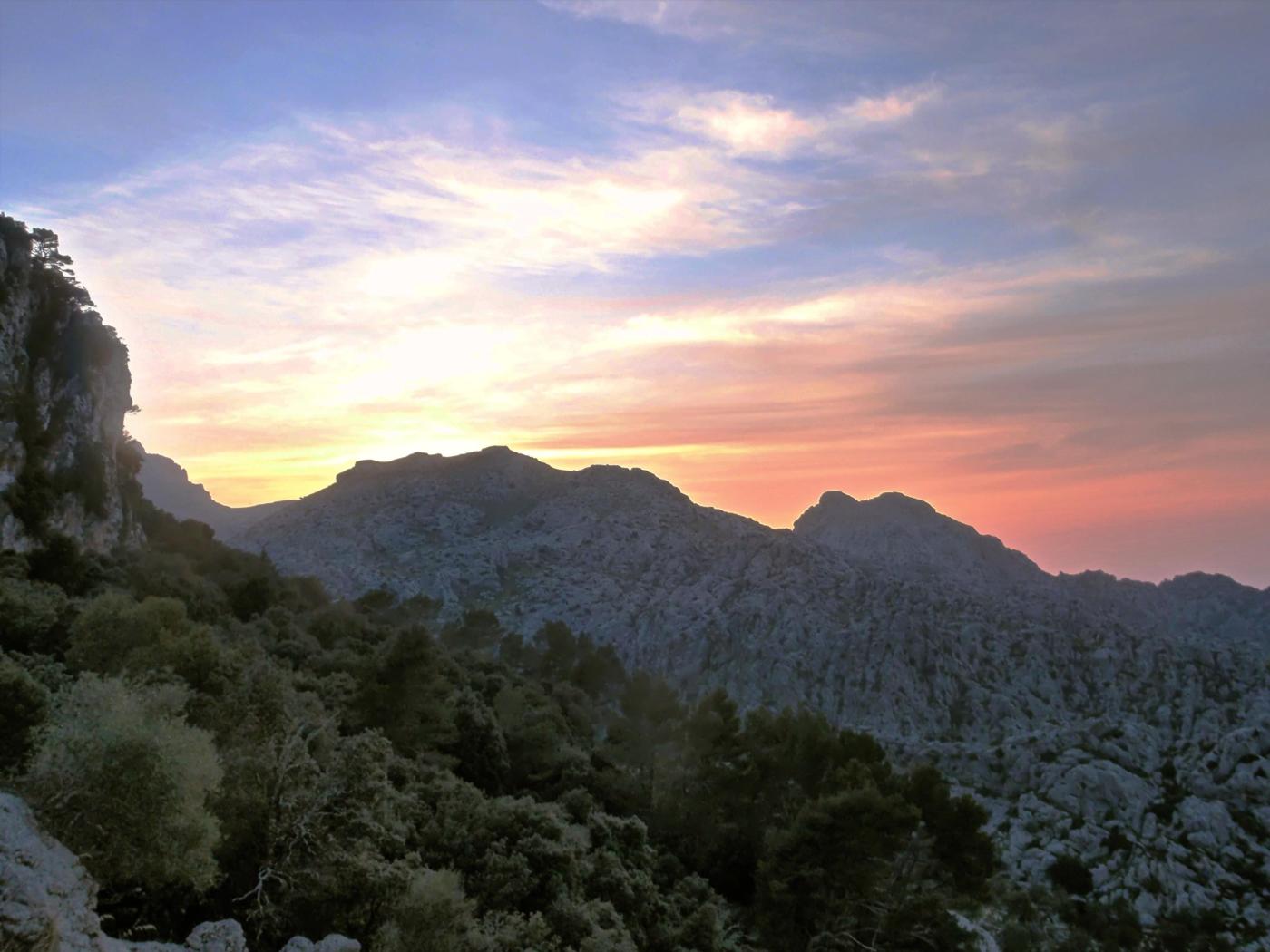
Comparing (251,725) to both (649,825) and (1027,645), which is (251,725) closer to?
(649,825)

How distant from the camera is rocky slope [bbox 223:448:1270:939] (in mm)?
62219

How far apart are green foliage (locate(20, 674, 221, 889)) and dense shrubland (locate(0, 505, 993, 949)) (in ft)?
0.17

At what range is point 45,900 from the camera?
40.8ft

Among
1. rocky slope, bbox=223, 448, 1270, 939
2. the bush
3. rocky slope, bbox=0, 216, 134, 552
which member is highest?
rocky slope, bbox=0, 216, 134, 552

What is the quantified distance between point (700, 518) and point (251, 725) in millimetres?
154267

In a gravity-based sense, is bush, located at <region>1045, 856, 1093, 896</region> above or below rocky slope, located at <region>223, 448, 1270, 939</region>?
below

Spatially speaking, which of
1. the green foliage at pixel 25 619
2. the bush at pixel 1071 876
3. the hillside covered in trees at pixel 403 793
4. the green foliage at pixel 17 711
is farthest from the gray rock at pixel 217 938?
the bush at pixel 1071 876

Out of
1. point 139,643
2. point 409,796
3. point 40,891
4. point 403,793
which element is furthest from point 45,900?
point 139,643

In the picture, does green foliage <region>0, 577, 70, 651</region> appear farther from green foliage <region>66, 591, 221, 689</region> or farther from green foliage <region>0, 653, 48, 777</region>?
green foliage <region>0, 653, 48, 777</region>

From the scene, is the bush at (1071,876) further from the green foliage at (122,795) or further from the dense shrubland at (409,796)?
the green foliage at (122,795)

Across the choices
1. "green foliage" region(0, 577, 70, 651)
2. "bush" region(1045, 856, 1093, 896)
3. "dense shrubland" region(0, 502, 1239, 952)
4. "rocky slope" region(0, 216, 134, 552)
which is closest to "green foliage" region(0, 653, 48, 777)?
"dense shrubland" region(0, 502, 1239, 952)

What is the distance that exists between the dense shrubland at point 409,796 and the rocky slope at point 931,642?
27.1 meters

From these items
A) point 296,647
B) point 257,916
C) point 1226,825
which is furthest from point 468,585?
point 257,916

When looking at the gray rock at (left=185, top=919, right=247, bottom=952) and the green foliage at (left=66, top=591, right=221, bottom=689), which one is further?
the green foliage at (left=66, top=591, right=221, bottom=689)
